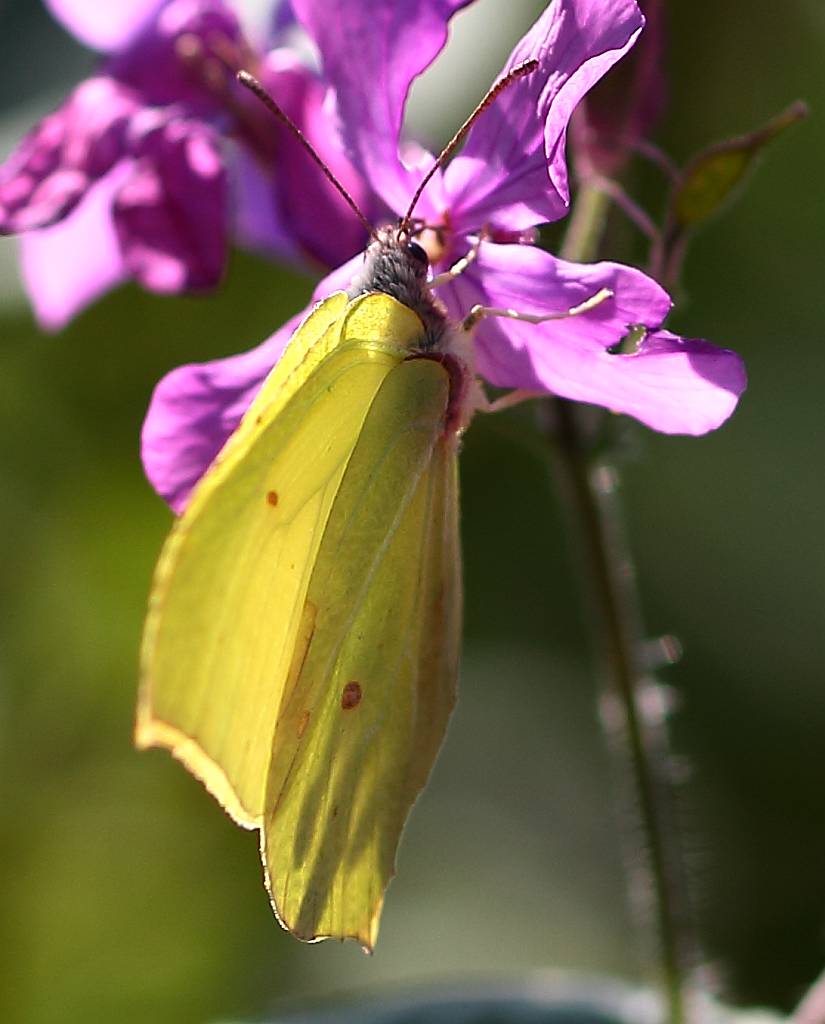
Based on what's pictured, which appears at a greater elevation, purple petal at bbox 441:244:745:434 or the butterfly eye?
the butterfly eye

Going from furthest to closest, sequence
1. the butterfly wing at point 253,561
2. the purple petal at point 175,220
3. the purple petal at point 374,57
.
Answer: the purple petal at point 175,220
the purple petal at point 374,57
the butterfly wing at point 253,561

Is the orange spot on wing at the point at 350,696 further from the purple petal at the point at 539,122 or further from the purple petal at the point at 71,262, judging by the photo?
the purple petal at the point at 71,262

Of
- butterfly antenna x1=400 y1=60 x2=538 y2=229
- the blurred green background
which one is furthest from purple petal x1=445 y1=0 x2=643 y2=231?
the blurred green background

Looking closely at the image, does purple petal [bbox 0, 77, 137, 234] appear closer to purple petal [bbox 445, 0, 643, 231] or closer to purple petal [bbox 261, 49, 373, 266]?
purple petal [bbox 261, 49, 373, 266]

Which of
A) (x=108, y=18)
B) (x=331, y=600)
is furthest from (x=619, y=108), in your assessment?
(x=108, y=18)

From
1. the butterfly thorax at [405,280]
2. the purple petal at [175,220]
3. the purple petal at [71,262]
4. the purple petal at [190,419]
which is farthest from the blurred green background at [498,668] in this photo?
the butterfly thorax at [405,280]

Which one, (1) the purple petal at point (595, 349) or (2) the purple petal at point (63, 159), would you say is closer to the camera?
(1) the purple petal at point (595, 349)
